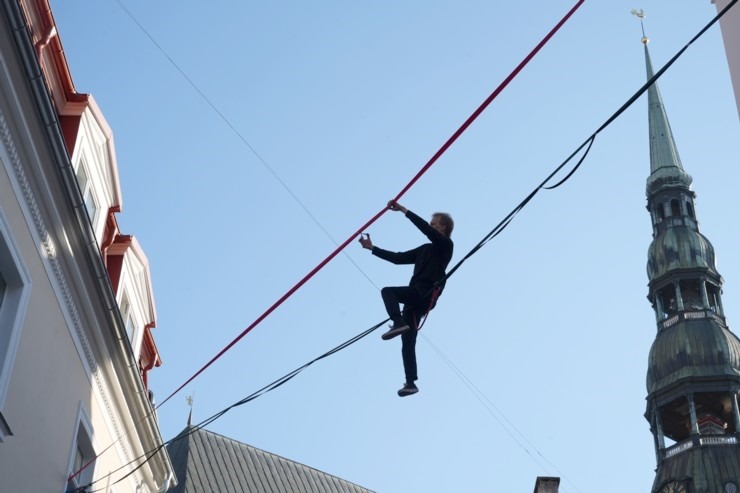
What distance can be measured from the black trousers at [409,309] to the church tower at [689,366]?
44.6 metres

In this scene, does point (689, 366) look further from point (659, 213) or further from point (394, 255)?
point (394, 255)

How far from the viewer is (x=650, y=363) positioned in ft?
186

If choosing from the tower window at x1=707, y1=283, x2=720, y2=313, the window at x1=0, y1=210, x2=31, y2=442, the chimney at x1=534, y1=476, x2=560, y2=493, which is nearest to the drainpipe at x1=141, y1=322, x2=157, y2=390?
the window at x1=0, y1=210, x2=31, y2=442

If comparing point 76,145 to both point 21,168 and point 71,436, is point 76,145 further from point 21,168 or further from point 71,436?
point 71,436

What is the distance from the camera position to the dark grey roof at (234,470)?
3359cm

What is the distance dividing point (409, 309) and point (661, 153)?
5506 centimetres

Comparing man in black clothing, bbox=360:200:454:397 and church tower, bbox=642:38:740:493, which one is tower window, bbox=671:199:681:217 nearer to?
church tower, bbox=642:38:740:493

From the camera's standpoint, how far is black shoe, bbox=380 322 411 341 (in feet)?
35.7

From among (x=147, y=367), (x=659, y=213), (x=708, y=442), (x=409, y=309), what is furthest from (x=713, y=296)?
(x=409, y=309)

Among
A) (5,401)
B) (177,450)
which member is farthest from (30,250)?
(177,450)

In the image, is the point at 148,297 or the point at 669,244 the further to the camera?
the point at 669,244

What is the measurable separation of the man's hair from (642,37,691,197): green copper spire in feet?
170

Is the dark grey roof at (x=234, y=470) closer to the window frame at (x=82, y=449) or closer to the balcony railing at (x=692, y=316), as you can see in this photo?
the window frame at (x=82, y=449)

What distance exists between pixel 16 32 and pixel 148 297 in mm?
7762
